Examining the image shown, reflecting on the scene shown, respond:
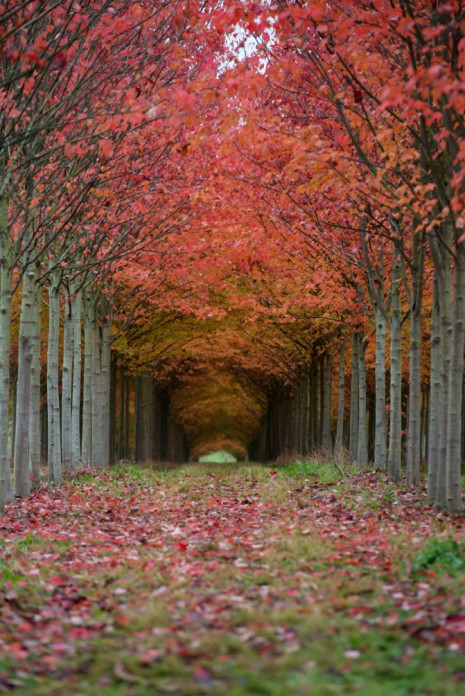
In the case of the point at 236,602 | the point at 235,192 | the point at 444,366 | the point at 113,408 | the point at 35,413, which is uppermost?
the point at 235,192

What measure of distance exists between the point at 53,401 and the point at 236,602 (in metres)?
9.54

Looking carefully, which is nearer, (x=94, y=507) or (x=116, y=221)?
(x=94, y=507)

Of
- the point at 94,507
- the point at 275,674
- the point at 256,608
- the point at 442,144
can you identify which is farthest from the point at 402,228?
the point at 275,674

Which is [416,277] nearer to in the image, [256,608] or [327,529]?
[327,529]

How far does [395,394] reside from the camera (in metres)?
12.9

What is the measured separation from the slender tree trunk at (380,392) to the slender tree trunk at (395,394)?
104cm

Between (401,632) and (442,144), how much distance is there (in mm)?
5756

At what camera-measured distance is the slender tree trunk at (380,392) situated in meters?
14.5

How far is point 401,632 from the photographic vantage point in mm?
4547

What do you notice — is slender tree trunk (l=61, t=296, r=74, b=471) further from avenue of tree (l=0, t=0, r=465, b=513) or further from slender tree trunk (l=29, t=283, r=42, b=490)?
slender tree trunk (l=29, t=283, r=42, b=490)

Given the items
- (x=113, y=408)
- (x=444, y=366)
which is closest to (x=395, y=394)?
(x=444, y=366)

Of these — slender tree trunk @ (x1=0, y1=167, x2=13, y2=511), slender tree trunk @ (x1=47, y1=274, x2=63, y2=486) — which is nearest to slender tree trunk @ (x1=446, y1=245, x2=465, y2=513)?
slender tree trunk @ (x1=0, y1=167, x2=13, y2=511)

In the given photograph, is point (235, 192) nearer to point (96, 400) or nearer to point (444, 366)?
point (444, 366)

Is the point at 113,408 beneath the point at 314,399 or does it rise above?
beneath
